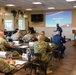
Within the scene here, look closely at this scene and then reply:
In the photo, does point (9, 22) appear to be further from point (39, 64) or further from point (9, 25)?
point (39, 64)

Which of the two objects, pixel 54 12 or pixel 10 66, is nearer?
pixel 10 66

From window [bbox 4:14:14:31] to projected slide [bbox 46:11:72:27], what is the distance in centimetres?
379

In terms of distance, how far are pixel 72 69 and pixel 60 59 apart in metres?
1.56

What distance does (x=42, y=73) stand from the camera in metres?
4.65

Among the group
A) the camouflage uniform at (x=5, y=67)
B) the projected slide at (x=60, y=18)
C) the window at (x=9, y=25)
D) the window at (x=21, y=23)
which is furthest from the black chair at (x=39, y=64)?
the projected slide at (x=60, y=18)

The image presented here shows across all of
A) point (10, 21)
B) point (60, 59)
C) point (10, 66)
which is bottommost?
point (60, 59)

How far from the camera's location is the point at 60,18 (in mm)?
14961

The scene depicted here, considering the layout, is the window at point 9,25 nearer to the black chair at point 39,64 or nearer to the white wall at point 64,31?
the white wall at point 64,31

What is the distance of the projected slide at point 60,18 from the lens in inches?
578

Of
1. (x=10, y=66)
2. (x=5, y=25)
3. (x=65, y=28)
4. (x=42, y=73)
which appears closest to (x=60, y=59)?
(x=42, y=73)

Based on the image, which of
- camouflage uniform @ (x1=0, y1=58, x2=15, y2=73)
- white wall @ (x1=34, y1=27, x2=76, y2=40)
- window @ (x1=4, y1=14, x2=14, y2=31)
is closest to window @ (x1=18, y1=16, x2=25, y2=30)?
white wall @ (x1=34, y1=27, x2=76, y2=40)

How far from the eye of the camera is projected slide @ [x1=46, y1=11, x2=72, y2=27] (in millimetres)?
14688

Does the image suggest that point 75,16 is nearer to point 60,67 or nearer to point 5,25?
point 5,25

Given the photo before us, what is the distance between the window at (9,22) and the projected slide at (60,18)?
3.79m
